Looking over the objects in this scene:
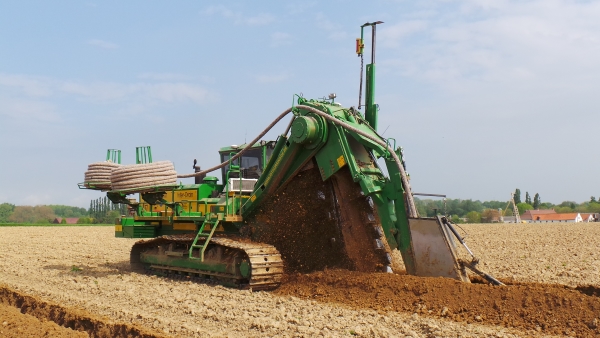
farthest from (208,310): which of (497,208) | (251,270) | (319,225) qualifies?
(497,208)

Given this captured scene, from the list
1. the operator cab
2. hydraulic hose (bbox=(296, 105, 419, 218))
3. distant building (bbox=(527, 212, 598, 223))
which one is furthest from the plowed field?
distant building (bbox=(527, 212, 598, 223))

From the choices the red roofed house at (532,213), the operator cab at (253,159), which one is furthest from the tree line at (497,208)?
the operator cab at (253,159)

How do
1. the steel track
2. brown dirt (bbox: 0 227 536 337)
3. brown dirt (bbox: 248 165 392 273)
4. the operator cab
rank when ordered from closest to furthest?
1. brown dirt (bbox: 0 227 536 337)
2. brown dirt (bbox: 248 165 392 273)
3. the steel track
4. the operator cab

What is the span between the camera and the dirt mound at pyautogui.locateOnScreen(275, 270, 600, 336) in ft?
22.2

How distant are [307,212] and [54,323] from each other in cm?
446

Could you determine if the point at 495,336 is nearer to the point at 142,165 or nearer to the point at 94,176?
the point at 142,165

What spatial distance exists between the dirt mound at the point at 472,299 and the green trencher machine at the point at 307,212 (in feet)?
1.84

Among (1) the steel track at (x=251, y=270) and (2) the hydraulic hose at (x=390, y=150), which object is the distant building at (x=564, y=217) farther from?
(2) the hydraulic hose at (x=390, y=150)

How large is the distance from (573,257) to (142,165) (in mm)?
12541

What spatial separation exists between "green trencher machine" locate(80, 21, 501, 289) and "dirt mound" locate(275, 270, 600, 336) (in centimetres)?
56

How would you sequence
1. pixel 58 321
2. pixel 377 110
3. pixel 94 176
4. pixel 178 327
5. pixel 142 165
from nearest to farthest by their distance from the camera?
1. pixel 178 327
2. pixel 58 321
3. pixel 377 110
4. pixel 142 165
5. pixel 94 176

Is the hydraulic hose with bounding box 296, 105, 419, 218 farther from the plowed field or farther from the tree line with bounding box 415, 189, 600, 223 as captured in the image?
the tree line with bounding box 415, 189, 600, 223

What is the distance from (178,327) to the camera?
7262mm

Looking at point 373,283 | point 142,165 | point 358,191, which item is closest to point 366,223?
point 358,191
